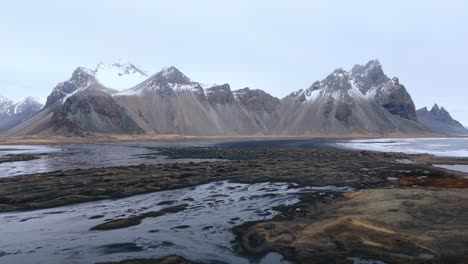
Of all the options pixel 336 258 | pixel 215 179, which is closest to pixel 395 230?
pixel 336 258

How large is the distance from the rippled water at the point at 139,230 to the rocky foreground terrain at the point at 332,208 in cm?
117

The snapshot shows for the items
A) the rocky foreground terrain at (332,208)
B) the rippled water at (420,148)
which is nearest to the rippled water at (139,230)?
the rocky foreground terrain at (332,208)

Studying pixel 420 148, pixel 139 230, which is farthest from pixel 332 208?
pixel 420 148

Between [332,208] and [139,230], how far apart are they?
42.3 ft

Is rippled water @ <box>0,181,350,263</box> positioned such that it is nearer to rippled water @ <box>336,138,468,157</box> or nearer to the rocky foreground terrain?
the rocky foreground terrain

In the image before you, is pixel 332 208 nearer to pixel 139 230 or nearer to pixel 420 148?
pixel 139 230

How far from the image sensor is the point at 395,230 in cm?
1833

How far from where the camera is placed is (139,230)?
20359 mm

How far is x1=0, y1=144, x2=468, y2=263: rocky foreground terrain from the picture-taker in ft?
52.4

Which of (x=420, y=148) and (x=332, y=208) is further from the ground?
(x=420, y=148)

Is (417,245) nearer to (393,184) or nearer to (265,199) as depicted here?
(265,199)

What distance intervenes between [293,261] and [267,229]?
14.0ft

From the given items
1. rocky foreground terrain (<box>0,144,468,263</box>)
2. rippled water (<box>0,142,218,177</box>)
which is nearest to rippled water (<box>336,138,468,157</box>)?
rocky foreground terrain (<box>0,144,468,263</box>)

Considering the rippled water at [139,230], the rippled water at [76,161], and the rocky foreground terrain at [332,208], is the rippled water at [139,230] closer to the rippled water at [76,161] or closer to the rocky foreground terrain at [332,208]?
the rocky foreground terrain at [332,208]
